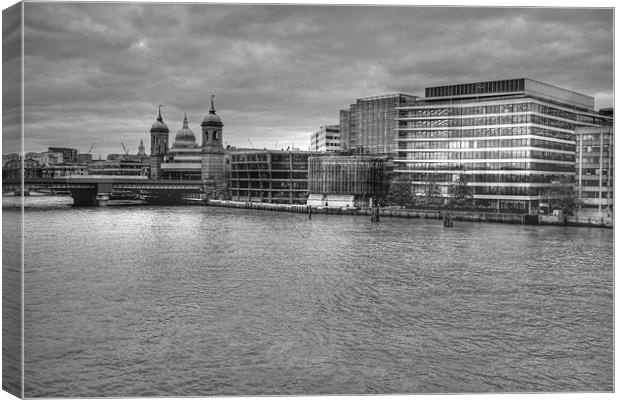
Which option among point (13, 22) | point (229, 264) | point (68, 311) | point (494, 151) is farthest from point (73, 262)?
point (494, 151)

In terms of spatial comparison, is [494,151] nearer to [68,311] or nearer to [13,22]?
[68,311]

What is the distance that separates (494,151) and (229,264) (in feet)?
112

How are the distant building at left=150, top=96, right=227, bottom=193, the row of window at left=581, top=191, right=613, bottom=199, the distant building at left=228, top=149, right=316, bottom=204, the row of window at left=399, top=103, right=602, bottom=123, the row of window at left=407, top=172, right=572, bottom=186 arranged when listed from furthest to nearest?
the distant building at left=150, top=96, right=227, bottom=193 < the distant building at left=228, top=149, right=316, bottom=204 < the row of window at left=399, top=103, right=602, bottom=123 < the row of window at left=407, top=172, right=572, bottom=186 < the row of window at left=581, top=191, right=613, bottom=199

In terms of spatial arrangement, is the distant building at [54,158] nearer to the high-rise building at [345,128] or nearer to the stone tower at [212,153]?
the stone tower at [212,153]

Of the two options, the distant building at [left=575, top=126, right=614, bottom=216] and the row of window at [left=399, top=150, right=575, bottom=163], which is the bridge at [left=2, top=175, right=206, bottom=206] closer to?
the row of window at [left=399, top=150, right=575, bottom=163]

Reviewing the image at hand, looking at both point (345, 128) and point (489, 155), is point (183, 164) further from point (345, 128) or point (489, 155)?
point (489, 155)

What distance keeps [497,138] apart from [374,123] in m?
37.3

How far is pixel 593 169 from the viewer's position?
45500mm

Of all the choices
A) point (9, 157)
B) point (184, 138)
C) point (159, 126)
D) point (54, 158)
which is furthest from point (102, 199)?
point (9, 157)

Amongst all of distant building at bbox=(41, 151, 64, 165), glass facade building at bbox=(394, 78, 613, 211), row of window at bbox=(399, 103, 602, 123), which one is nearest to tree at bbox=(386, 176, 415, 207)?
glass facade building at bbox=(394, 78, 613, 211)

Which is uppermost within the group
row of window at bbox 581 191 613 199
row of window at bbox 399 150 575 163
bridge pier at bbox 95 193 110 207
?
row of window at bbox 399 150 575 163

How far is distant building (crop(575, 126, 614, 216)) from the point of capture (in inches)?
1702

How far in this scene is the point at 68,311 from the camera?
18297mm

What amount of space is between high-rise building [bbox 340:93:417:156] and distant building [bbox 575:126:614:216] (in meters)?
40.2
